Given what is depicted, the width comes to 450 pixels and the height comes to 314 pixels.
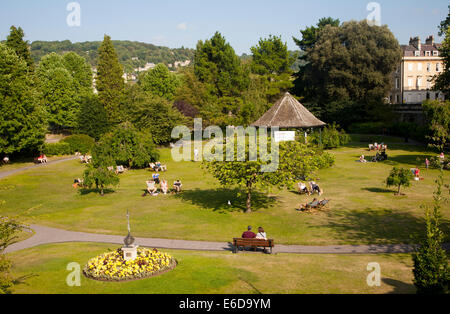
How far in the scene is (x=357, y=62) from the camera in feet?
210

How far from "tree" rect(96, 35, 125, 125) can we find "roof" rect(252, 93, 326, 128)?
32.3 metres

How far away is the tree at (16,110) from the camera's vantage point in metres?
42.8

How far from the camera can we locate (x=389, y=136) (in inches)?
2467

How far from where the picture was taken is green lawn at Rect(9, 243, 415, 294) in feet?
39.6

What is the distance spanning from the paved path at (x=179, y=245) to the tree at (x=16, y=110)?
2648 cm

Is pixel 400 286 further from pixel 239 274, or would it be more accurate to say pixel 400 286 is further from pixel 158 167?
pixel 158 167

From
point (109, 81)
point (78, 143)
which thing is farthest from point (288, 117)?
point (109, 81)

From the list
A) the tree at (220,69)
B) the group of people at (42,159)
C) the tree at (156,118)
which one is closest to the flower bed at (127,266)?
the group of people at (42,159)

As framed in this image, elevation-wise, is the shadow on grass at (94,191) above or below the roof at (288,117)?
below
